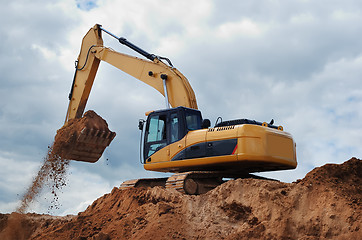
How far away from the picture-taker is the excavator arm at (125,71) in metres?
12.6

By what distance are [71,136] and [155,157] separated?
3210 millimetres

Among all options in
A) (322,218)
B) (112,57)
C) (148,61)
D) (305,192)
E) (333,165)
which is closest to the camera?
(322,218)

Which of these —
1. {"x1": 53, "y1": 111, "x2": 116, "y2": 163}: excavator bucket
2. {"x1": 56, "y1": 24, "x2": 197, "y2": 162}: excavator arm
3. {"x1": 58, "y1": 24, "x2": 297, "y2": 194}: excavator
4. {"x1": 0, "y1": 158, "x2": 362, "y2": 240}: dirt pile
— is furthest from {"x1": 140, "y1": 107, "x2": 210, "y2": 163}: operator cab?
{"x1": 53, "y1": 111, "x2": 116, "y2": 163}: excavator bucket

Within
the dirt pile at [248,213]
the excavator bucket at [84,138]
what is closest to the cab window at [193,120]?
the dirt pile at [248,213]


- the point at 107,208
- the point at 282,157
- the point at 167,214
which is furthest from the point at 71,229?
the point at 282,157

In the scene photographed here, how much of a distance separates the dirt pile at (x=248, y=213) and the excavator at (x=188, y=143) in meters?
0.83

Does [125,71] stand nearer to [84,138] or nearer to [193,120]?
[84,138]

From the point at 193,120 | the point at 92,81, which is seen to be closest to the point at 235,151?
the point at 193,120

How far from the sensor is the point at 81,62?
15070mm

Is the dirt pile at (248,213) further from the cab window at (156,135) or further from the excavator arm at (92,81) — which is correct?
the excavator arm at (92,81)

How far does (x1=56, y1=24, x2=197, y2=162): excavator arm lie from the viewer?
1265 cm

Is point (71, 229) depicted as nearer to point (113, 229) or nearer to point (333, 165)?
point (113, 229)

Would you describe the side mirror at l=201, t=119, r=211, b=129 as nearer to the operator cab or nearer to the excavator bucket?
the operator cab

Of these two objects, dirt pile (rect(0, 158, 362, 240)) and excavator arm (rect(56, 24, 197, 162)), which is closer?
dirt pile (rect(0, 158, 362, 240))
